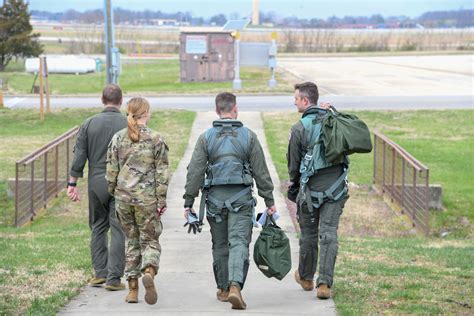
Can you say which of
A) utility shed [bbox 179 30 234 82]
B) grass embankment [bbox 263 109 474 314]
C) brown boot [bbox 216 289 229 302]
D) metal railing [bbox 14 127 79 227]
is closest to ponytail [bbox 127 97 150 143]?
brown boot [bbox 216 289 229 302]

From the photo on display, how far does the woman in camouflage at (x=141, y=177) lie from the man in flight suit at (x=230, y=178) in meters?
0.24

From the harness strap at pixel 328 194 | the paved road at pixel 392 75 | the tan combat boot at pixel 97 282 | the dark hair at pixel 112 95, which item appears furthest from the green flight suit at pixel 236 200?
the paved road at pixel 392 75

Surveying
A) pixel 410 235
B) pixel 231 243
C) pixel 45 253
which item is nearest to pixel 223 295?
pixel 231 243

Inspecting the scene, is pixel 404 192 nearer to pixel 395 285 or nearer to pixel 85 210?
pixel 85 210

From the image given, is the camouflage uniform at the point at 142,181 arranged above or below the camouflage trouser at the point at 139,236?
above

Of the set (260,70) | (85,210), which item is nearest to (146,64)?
(260,70)

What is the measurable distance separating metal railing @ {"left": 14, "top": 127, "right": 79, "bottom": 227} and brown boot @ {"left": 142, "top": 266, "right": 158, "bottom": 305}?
6.30 meters

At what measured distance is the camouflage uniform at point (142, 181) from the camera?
7.25 metres

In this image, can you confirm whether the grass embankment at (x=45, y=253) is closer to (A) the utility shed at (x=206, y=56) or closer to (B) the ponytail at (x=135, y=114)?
(B) the ponytail at (x=135, y=114)

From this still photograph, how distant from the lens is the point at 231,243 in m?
7.30

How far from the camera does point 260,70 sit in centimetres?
4712

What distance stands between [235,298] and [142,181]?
3.76ft

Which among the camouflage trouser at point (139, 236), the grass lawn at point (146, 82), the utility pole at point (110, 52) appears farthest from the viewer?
the grass lawn at point (146, 82)

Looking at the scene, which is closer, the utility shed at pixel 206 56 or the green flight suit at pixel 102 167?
the green flight suit at pixel 102 167
